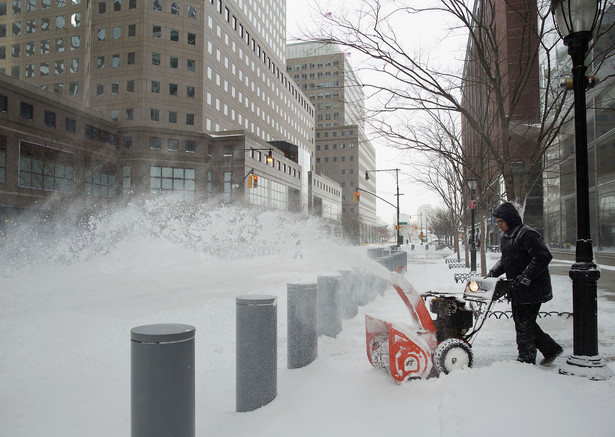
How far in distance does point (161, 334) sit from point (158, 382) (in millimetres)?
Result: 282

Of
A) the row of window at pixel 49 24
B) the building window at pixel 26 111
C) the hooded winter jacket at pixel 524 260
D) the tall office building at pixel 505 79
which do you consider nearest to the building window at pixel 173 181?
the building window at pixel 26 111

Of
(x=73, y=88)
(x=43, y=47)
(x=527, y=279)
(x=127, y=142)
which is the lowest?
(x=527, y=279)

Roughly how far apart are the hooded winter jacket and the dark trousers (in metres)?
0.10

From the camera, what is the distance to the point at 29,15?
49781 mm

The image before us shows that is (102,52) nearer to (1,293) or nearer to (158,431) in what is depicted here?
(1,293)

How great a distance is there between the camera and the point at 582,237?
14.4 feet

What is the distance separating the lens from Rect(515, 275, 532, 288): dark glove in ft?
13.5

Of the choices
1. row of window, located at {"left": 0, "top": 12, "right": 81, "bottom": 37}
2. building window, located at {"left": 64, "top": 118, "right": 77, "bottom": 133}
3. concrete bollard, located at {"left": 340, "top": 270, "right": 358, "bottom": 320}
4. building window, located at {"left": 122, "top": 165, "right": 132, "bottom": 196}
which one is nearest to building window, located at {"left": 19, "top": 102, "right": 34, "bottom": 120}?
building window, located at {"left": 64, "top": 118, "right": 77, "bottom": 133}

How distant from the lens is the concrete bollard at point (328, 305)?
579 centimetres

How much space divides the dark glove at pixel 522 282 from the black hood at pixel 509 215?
613 millimetres

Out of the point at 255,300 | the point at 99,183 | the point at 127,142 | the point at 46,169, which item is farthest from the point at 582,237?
the point at 127,142

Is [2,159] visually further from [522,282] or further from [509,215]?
[522,282]

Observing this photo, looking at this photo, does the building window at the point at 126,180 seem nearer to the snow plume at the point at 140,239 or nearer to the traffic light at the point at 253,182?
the snow plume at the point at 140,239

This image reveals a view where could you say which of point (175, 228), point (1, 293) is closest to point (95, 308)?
point (1, 293)
